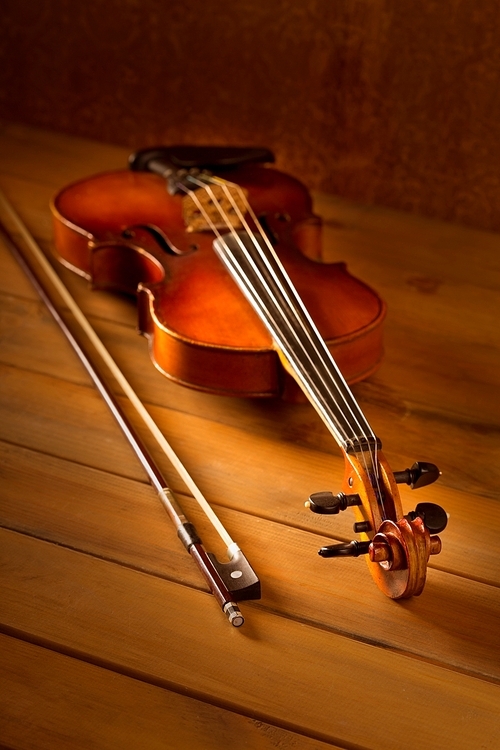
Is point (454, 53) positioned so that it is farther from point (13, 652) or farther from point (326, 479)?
point (13, 652)

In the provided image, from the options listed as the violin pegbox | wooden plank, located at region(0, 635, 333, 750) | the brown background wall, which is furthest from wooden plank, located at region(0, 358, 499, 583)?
the brown background wall

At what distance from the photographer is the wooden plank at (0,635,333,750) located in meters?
1.04

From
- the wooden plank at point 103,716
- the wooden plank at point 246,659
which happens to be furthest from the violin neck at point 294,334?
the wooden plank at point 103,716

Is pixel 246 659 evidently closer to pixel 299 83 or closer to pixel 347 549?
pixel 347 549

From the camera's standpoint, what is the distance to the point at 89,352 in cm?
174

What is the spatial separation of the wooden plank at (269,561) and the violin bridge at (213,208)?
54 cm

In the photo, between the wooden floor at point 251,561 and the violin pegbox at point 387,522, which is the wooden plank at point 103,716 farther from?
the violin pegbox at point 387,522

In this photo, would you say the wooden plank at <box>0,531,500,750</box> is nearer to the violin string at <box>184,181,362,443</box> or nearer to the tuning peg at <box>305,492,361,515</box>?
the tuning peg at <box>305,492,361,515</box>

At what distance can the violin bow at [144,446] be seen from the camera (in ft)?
4.02

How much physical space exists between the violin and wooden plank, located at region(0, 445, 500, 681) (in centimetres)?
4

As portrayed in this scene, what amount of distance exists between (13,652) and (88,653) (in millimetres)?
86

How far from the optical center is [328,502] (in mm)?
1175

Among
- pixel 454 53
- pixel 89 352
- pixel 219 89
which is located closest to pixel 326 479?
pixel 89 352

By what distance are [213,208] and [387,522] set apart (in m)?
0.86
